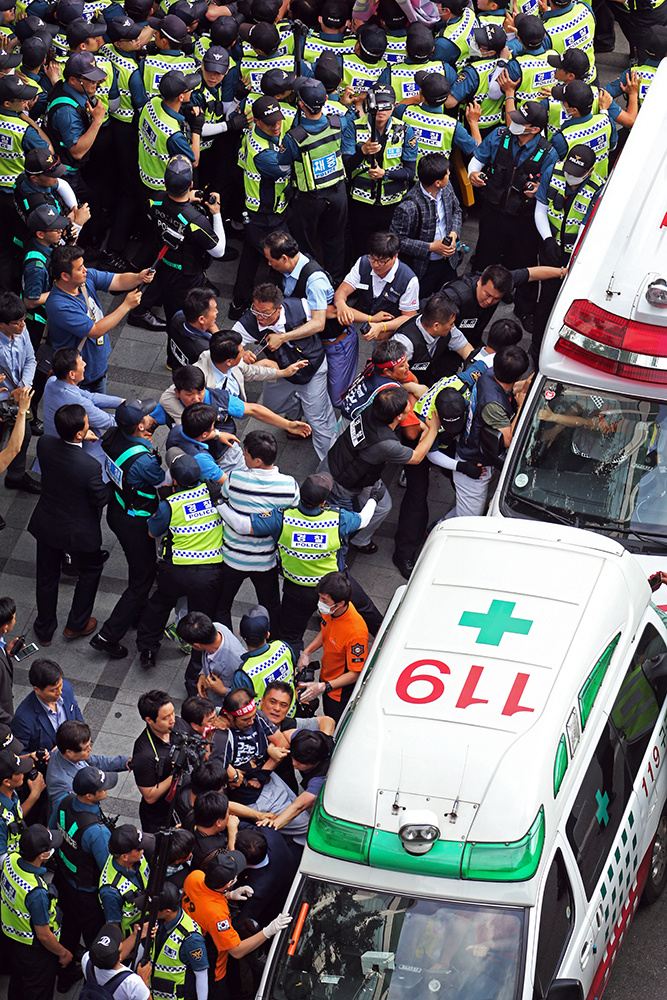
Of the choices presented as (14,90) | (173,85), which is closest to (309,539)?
(173,85)

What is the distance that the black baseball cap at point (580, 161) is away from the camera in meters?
10.1

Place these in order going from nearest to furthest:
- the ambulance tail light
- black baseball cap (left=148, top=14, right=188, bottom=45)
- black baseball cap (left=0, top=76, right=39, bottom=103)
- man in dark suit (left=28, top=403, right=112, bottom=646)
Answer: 1. the ambulance tail light
2. man in dark suit (left=28, top=403, right=112, bottom=646)
3. black baseball cap (left=0, top=76, right=39, bottom=103)
4. black baseball cap (left=148, top=14, right=188, bottom=45)

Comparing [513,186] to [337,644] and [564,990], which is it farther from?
[564,990]

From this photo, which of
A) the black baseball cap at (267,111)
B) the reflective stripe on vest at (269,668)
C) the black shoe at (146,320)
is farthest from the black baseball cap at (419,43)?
the reflective stripe on vest at (269,668)

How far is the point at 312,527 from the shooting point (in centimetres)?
818

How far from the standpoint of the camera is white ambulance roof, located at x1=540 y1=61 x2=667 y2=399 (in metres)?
8.04

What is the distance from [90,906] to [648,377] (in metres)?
4.39

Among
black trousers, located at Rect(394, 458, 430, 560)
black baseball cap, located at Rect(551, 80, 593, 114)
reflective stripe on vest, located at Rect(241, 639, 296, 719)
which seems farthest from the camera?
black baseball cap, located at Rect(551, 80, 593, 114)

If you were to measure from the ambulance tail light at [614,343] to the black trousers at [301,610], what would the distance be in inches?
80.1

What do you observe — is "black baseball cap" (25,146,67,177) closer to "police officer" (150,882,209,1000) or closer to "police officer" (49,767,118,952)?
"police officer" (49,767,118,952)

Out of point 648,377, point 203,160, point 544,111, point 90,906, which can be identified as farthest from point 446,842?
point 203,160

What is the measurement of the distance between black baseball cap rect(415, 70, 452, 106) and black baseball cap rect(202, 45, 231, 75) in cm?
173

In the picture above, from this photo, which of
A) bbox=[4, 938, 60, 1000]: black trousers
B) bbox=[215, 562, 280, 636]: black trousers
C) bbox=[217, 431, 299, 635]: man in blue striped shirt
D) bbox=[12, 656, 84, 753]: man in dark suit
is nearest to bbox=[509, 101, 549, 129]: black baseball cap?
bbox=[217, 431, 299, 635]: man in blue striped shirt

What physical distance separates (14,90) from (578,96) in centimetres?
442
